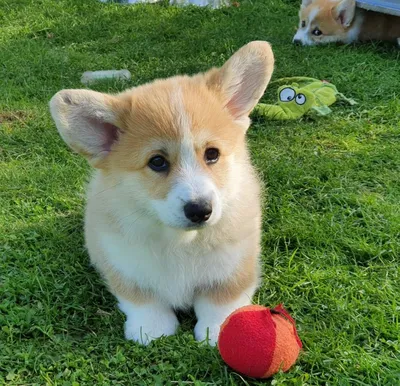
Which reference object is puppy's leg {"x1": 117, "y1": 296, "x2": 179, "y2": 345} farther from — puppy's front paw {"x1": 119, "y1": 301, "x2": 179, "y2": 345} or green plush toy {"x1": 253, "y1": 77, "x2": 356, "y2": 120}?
green plush toy {"x1": 253, "y1": 77, "x2": 356, "y2": 120}

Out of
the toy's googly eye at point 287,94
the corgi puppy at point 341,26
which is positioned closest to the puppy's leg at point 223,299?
the toy's googly eye at point 287,94

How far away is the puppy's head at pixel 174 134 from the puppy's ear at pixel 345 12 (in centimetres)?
417

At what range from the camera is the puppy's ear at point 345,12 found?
5930 millimetres

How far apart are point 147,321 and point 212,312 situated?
0.29 metres

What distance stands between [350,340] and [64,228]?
1722mm

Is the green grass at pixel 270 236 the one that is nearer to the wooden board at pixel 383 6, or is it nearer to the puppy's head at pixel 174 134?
the wooden board at pixel 383 6

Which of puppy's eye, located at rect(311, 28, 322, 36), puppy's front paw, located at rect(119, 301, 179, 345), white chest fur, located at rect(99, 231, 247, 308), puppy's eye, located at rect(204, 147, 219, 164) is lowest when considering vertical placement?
puppy's eye, located at rect(311, 28, 322, 36)

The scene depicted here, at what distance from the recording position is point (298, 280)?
2.50 metres

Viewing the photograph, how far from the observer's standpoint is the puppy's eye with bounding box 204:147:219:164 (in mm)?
2086

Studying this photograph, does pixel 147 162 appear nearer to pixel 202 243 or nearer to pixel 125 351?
pixel 202 243

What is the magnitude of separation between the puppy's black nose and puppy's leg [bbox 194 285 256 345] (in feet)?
1.70

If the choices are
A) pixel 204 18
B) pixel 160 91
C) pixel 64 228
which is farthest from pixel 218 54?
pixel 160 91

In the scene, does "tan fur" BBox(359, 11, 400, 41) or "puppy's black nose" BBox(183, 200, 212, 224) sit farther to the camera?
"tan fur" BBox(359, 11, 400, 41)

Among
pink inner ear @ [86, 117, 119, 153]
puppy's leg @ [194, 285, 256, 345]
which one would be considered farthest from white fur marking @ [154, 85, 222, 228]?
puppy's leg @ [194, 285, 256, 345]
